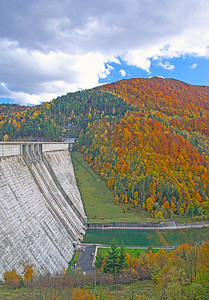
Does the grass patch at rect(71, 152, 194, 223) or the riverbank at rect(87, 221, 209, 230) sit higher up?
the grass patch at rect(71, 152, 194, 223)

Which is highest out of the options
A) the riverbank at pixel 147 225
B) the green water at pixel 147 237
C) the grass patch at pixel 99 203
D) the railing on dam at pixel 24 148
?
the railing on dam at pixel 24 148

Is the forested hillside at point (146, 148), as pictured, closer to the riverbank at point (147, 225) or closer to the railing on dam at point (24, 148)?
the riverbank at point (147, 225)

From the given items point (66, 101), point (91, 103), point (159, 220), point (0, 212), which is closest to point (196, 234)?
point (159, 220)

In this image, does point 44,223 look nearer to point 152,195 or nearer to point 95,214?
point 95,214

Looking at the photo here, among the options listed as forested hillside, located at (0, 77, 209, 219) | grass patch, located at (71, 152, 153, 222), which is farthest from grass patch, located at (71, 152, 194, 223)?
forested hillside, located at (0, 77, 209, 219)

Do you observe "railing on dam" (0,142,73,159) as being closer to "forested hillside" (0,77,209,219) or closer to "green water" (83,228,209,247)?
"green water" (83,228,209,247)

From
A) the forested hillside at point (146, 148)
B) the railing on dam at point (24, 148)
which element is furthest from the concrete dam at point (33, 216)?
the forested hillside at point (146, 148)
